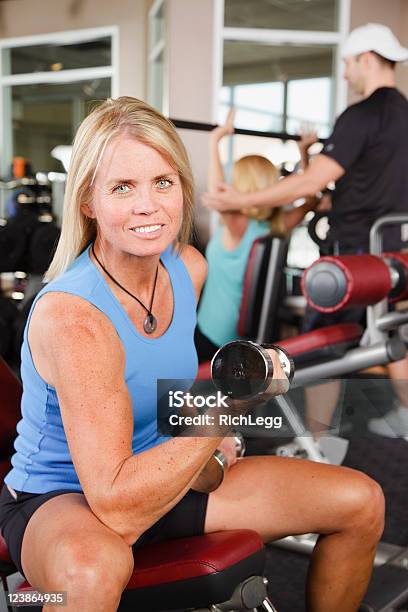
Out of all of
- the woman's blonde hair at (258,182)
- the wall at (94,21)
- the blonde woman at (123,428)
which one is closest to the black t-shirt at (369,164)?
the woman's blonde hair at (258,182)

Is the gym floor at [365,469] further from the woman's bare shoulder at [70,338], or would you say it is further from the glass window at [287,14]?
the glass window at [287,14]

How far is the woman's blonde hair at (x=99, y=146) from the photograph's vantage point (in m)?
1.17

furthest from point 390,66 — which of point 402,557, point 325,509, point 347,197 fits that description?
point 325,509

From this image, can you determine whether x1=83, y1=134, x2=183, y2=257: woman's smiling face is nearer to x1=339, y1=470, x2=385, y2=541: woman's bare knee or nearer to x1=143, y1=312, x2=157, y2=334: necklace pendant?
x1=143, y1=312, x2=157, y2=334: necklace pendant

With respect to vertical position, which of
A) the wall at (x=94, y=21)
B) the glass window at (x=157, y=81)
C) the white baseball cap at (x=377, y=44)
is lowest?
the white baseball cap at (x=377, y=44)

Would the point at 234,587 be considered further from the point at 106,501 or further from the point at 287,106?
the point at 287,106

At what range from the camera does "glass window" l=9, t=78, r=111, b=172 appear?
27.0 ft

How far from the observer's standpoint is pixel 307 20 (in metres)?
5.59

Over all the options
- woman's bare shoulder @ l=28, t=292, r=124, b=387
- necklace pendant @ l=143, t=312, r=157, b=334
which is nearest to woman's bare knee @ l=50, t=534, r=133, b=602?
woman's bare shoulder @ l=28, t=292, r=124, b=387

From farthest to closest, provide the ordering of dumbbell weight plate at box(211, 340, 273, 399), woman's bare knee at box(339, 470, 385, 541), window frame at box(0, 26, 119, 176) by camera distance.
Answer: window frame at box(0, 26, 119, 176) → woman's bare knee at box(339, 470, 385, 541) → dumbbell weight plate at box(211, 340, 273, 399)

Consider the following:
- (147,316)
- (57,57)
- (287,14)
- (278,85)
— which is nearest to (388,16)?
(287,14)

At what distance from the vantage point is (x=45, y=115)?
8.59 m

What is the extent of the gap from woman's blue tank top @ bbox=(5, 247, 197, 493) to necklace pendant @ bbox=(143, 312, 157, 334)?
0.02 metres

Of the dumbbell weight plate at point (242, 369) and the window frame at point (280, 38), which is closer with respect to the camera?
the dumbbell weight plate at point (242, 369)
